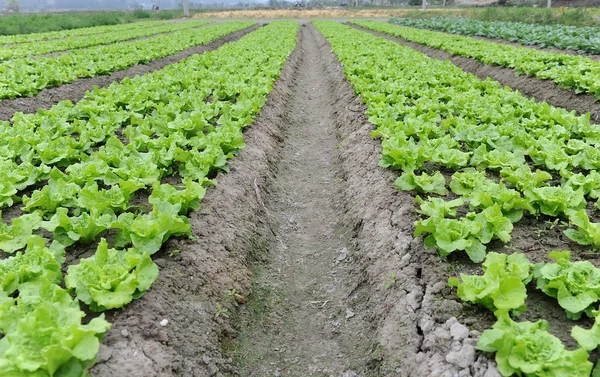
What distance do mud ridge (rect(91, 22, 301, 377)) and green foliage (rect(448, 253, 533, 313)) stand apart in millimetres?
2272

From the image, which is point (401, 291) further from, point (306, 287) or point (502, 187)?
point (502, 187)

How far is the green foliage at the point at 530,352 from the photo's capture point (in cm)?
268

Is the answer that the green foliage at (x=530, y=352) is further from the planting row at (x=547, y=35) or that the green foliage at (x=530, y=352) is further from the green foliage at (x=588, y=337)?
the planting row at (x=547, y=35)

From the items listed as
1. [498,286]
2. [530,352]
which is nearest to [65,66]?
[498,286]

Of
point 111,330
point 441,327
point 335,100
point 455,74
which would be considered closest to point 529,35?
point 455,74

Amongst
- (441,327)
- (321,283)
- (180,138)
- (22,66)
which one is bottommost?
(321,283)

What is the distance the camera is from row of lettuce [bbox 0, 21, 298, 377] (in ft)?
9.53

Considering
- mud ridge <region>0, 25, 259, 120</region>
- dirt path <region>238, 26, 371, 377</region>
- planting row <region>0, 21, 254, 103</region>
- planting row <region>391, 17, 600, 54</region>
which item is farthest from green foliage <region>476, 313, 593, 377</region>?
planting row <region>391, 17, 600, 54</region>

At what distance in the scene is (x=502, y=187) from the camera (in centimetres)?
486

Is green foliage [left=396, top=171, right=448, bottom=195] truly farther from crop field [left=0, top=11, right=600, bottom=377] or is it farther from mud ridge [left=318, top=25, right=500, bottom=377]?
mud ridge [left=318, top=25, right=500, bottom=377]

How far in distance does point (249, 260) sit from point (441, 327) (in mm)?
2737

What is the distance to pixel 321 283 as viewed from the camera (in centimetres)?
556

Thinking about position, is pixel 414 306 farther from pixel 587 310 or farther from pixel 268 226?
pixel 268 226

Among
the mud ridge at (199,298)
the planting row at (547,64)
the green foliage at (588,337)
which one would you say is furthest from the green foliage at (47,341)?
the planting row at (547,64)
